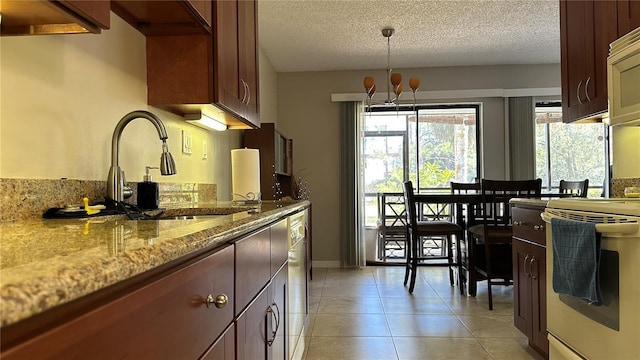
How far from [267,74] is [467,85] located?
248 centimetres

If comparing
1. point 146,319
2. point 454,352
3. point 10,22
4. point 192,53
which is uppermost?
point 192,53

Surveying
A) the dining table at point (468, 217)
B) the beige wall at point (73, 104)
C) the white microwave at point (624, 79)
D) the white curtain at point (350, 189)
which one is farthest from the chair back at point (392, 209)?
the beige wall at point (73, 104)

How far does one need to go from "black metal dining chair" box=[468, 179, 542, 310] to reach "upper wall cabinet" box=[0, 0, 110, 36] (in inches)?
120

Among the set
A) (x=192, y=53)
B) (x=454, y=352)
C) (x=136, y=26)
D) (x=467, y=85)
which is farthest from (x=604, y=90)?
(x=467, y=85)

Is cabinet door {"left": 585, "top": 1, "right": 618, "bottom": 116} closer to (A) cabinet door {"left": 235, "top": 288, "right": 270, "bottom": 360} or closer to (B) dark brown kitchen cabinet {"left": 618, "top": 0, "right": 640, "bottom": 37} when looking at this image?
(B) dark brown kitchen cabinet {"left": 618, "top": 0, "right": 640, "bottom": 37}

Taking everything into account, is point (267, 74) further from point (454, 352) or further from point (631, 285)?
point (631, 285)

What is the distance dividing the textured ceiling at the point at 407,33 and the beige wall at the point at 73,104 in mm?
1953

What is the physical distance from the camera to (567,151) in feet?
16.6

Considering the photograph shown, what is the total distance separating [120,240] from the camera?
65 centimetres

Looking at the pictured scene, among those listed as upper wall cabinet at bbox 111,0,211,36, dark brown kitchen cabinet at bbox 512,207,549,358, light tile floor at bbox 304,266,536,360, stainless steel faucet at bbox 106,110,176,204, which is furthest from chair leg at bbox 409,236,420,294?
stainless steel faucet at bbox 106,110,176,204

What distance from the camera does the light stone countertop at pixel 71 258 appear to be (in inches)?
13.8

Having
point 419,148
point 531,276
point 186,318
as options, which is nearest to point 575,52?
point 531,276

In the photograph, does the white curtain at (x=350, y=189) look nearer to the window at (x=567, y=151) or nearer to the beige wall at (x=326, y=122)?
the beige wall at (x=326, y=122)

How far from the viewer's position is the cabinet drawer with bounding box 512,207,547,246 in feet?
6.89
